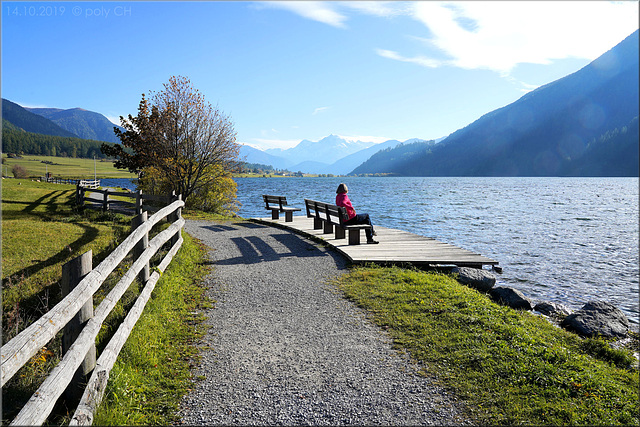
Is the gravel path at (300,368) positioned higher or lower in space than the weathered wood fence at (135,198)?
lower

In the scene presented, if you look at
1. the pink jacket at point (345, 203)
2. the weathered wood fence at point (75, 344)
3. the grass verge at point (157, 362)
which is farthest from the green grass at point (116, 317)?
the pink jacket at point (345, 203)

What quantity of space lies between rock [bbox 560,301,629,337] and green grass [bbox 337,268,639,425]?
132cm

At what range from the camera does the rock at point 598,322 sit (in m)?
7.71

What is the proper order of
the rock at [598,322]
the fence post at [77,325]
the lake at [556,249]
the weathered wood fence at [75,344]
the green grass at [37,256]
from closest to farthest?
the weathered wood fence at [75,344] < the fence post at [77,325] < the green grass at [37,256] < the rock at [598,322] < the lake at [556,249]

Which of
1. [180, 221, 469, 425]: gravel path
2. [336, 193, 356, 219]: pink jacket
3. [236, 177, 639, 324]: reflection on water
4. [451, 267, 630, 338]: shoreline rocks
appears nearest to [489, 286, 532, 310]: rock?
[451, 267, 630, 338]: shoreline rocks

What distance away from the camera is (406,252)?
1143cm

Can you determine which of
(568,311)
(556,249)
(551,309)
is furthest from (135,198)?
(556,249)

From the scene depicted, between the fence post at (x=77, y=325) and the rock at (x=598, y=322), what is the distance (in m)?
8.83

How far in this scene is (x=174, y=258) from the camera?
9.39 m

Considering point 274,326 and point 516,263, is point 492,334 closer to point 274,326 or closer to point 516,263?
point 274,326

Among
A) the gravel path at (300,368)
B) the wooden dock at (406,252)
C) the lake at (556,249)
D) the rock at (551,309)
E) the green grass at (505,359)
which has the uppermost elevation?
the wooden dock at (406,252)

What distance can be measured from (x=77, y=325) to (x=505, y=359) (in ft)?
16.8

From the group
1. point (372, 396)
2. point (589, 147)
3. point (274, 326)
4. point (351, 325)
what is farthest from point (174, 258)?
point (589, 147)

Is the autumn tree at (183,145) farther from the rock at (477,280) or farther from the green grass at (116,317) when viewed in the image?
the rock at (477,280)
